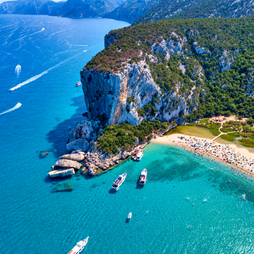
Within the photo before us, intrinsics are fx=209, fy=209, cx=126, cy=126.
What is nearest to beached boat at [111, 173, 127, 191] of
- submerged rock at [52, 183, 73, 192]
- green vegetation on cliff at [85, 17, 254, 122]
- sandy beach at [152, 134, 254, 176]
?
submerged rock at [52, 183, 73, 192]

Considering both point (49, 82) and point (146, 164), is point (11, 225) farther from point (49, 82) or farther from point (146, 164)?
point (49, 82)

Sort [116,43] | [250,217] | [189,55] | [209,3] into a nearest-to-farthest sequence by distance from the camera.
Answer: [250,217] → [116,43] → [189,55] → [209,3]

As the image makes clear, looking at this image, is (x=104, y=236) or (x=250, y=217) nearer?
(x=104, y=236)

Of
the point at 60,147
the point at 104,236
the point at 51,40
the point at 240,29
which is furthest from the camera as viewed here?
the point at 51,40

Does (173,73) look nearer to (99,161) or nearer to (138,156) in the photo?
(138,156)

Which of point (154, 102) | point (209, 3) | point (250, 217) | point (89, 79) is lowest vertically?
point (250, 217)

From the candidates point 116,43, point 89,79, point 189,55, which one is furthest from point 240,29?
point 89,79

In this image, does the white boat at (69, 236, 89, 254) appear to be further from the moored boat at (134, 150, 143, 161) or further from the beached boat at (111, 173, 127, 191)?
the moored boat at (134, 150, 143, 161)

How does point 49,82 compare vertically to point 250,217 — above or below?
above
